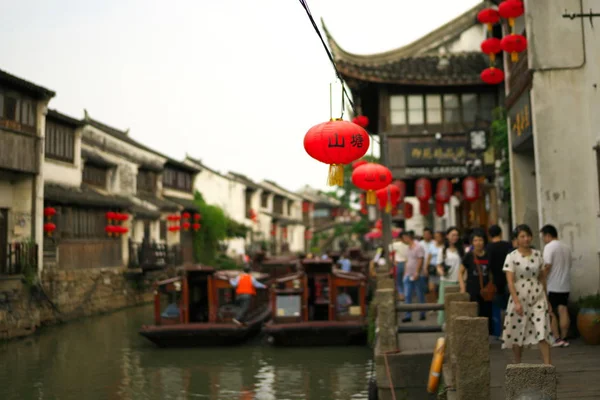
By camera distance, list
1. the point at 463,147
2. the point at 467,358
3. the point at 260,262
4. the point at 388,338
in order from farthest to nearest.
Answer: the point at 260,262
the point at 463,147
the point at 388,338
the point at 467,358

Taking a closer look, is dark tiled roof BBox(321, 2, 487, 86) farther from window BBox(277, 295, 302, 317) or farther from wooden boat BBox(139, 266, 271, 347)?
wooden boat BBox(139, 266, 271, 347)

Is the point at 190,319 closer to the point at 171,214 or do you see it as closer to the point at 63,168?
the point at 63,168

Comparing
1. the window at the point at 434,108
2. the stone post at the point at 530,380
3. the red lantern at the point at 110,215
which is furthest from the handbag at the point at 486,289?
the red lantern at the point at 110,215

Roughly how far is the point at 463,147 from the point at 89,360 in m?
10.2

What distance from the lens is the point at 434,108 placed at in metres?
18.3

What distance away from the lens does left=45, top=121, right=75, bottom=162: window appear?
2256 cm

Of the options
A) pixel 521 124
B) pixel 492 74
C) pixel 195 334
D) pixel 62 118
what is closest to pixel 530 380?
pixel 521 124

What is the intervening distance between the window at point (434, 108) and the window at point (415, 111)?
0.55 feet

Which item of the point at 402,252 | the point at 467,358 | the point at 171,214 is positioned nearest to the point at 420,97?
the point at 402,252

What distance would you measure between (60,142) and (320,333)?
1282 centimetres

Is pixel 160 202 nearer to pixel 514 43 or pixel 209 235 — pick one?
pixel 209 235

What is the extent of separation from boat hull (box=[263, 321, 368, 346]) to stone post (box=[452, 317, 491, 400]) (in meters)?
9.32

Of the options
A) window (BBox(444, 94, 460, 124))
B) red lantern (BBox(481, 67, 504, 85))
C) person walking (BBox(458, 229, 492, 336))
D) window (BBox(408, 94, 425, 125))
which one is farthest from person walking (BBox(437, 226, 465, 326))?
window (BBox(444, 94, 460, 124))

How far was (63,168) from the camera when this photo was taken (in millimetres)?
23641
